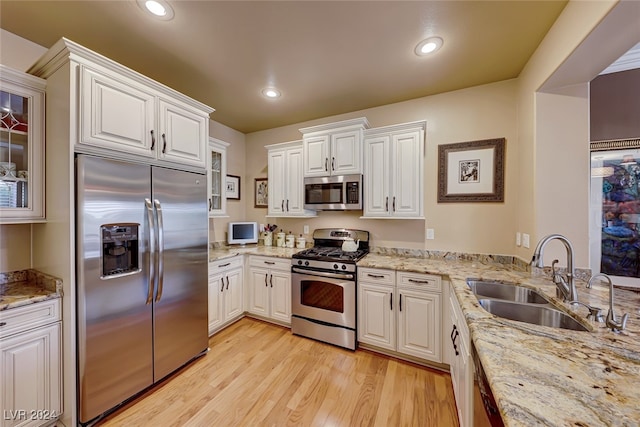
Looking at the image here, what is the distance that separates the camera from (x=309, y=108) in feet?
9.92

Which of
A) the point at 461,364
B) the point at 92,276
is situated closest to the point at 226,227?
the point at 92,276

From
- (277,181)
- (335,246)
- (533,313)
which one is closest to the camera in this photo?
(533,313)

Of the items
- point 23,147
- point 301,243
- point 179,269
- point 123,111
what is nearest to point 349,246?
point 301,243

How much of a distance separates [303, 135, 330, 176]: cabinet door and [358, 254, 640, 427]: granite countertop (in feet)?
6.79

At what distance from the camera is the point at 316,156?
295 centimetres

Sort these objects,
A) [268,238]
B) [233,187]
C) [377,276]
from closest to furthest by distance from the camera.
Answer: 1. [377,276]
2. [268,238]
3. [233,187]

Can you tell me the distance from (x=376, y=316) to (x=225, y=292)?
1.76 meters

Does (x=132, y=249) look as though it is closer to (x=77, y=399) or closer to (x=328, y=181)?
(x=77, y=399)

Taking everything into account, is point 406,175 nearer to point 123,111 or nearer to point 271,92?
point 271,92

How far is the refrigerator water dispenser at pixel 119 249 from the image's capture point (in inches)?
64.1

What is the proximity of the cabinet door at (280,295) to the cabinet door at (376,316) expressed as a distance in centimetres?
89

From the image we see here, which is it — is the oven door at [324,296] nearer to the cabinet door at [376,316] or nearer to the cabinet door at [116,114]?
the cabinet door at [376,316]

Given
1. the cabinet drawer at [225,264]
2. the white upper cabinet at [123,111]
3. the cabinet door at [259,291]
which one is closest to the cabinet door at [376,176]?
the cabinet door at [259,291]

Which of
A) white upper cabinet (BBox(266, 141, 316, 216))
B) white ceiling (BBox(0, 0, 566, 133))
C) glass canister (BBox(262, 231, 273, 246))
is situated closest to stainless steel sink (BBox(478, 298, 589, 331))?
white ceiling (BBox(0, 0, 566, 133))
